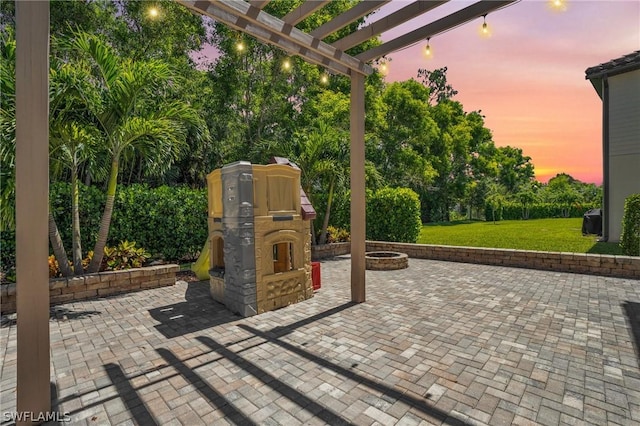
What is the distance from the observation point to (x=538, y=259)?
9.31m

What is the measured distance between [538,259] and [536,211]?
3694 cm

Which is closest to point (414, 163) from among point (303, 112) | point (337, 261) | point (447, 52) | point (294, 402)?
point (303, 112)

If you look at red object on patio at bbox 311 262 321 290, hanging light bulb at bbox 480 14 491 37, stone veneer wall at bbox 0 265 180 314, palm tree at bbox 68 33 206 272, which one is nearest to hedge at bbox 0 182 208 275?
stone veneer wall at bbox 0 265 180 314

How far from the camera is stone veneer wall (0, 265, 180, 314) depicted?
591 centimetres

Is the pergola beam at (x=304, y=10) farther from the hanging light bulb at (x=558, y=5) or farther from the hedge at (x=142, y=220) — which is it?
the hedge at (x=142, y=220)

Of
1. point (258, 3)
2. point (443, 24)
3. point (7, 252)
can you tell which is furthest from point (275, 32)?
point (7, 252)

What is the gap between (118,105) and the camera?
6.39 metres

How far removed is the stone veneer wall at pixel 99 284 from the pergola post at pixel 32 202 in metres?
4.39

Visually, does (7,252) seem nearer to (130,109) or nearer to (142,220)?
(142,220)

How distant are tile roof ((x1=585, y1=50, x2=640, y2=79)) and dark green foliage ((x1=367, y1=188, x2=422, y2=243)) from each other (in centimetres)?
896

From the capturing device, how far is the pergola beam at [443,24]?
12.7ft

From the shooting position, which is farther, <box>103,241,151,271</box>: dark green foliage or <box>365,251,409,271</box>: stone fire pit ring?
<box>365,251,409,271</box>: stone fire pit ring

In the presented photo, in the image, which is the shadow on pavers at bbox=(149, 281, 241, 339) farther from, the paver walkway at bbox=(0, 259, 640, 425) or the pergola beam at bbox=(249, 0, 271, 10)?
the pergola beam at bbox=(249, 0, 271, 10)

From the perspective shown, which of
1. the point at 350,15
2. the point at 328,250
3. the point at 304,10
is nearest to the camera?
the point at 304,10
